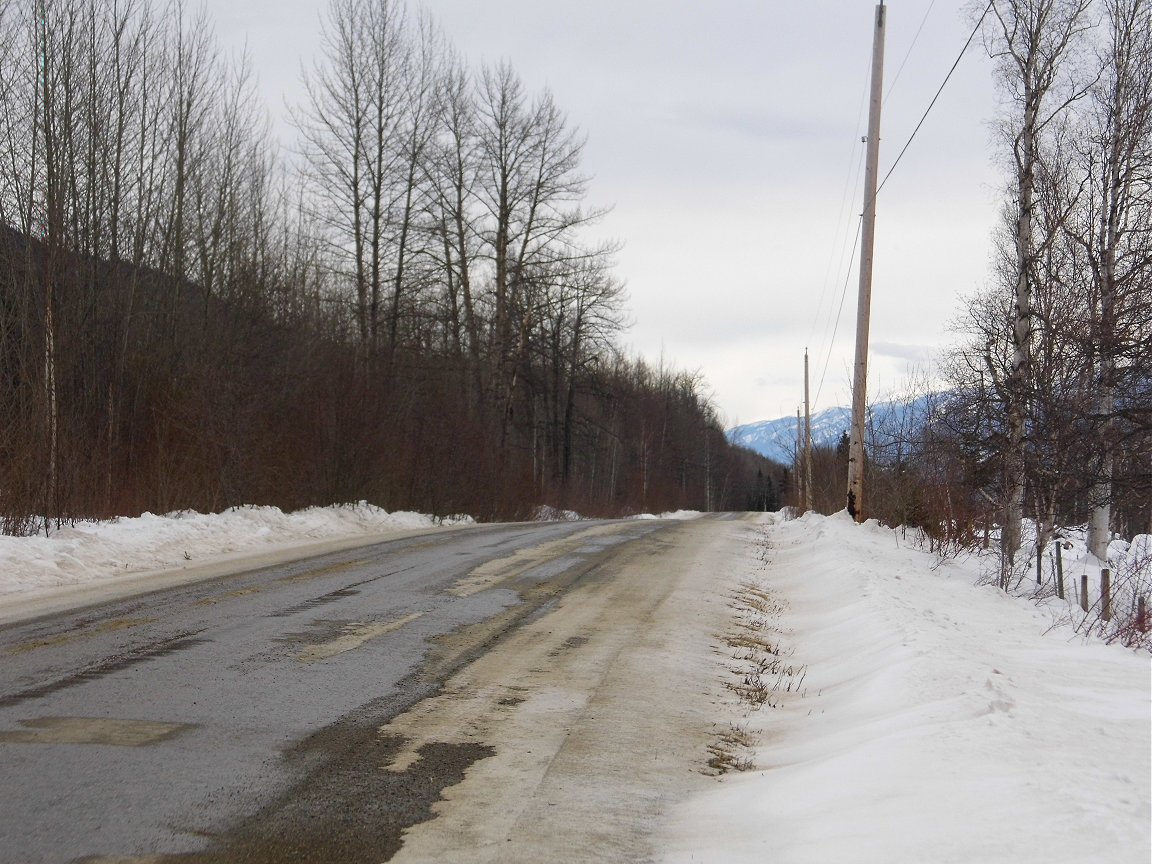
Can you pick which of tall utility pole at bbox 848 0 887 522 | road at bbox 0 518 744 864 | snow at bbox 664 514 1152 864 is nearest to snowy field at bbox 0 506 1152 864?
snow at bbox 664 514 1152 864

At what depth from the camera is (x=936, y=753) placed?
159 inches

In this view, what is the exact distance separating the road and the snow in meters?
0.42

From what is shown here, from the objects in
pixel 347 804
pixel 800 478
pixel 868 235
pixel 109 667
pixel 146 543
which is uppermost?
pixel 868 235

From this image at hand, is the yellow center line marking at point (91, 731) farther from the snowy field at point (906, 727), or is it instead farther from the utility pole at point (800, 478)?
the utility pole at point (800, 478)

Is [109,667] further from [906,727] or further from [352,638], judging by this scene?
[906,727]

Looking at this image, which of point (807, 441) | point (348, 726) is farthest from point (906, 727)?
point (807, 441)

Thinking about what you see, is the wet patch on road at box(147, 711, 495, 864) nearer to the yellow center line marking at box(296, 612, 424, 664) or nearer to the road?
Answer: the road

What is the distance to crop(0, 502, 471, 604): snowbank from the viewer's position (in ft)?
33.1

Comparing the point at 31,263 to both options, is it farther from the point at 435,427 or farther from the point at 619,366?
the point at 619,366

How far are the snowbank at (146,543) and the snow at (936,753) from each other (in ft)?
24.3

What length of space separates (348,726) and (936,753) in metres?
2.93

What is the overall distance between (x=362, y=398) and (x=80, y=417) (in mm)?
7942

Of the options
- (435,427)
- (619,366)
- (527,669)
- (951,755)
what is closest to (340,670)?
(527,669)

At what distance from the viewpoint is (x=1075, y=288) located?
19.1 m
